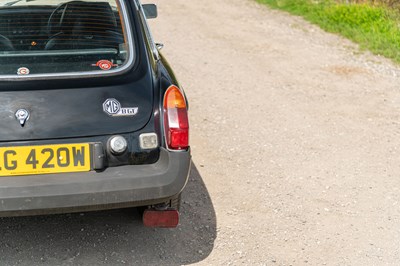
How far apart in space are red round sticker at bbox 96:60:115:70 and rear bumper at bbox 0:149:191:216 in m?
0.62

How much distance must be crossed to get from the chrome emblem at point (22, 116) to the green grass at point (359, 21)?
23.9 ft

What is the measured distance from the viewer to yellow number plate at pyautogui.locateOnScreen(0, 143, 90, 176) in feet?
13.9

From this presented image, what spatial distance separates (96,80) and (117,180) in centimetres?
62

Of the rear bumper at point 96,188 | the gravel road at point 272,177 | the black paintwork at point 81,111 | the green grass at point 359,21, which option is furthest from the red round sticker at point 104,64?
the green grass at point 359,21

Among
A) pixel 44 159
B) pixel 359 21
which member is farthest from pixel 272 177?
pixel 359 21

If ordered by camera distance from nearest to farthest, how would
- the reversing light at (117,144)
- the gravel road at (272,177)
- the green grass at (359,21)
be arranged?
the reversing light at (117,144) < the gravel road at (272,177) < the green grass at (359,21)

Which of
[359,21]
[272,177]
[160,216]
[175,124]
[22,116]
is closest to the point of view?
[22,116]

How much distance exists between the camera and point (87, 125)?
4371 mm

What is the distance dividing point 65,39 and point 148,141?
88 cm

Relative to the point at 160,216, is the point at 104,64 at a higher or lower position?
higher

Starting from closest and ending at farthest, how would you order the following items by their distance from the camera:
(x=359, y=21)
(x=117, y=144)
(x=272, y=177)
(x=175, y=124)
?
(x=117, y=144) → (x=175, y=124) → (x=272, y=177) → (x=359, y=21)

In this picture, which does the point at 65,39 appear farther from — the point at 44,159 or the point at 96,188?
the point at 96,188

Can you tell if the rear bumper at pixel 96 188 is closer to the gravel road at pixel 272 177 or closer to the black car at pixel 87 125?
the black car at pixel 87 125

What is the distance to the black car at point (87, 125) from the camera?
427cm
